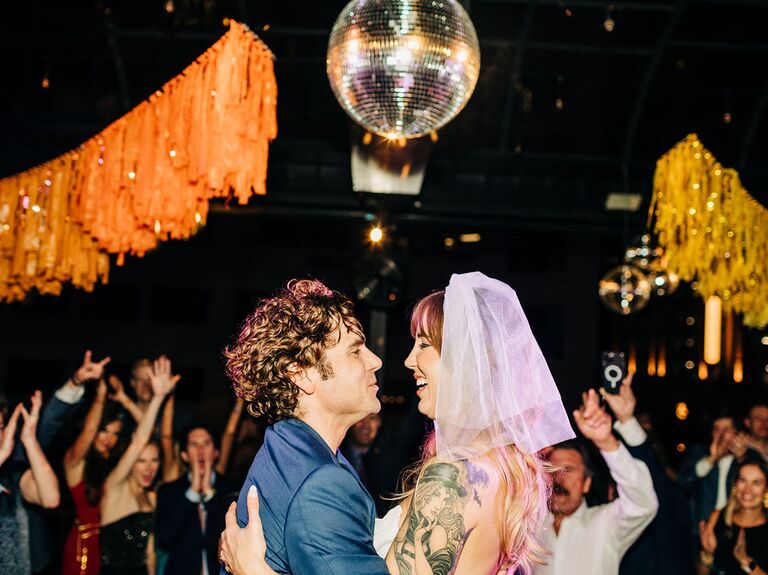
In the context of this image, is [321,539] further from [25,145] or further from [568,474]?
[25,145]

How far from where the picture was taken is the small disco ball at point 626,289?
710cm

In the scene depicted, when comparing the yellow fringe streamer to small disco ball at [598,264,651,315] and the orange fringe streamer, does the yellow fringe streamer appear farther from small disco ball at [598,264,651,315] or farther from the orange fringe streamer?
the orange fringe streamer

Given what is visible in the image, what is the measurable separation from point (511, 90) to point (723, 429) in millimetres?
3203

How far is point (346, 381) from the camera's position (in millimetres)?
1944

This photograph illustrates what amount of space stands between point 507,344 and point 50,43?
16.2ft

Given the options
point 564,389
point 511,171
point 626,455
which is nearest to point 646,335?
point 564,389

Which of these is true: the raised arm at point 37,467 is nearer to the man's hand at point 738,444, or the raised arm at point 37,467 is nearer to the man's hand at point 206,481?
the man's hand at point 206,481

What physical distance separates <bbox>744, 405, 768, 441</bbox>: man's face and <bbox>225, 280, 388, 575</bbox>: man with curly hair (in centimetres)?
461

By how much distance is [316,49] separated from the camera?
671 cm

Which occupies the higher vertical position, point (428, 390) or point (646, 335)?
point (646, 335)

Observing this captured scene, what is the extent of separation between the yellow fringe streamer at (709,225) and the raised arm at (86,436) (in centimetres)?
365

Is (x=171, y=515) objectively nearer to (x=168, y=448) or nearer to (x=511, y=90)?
(x=168, y=448)

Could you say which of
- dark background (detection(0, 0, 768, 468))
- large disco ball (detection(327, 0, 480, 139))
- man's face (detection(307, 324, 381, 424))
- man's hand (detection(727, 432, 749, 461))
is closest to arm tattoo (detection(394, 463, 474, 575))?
man's face (detection(307, 324, 381, 424))

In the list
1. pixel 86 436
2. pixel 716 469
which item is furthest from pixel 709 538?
pixel 86 436
